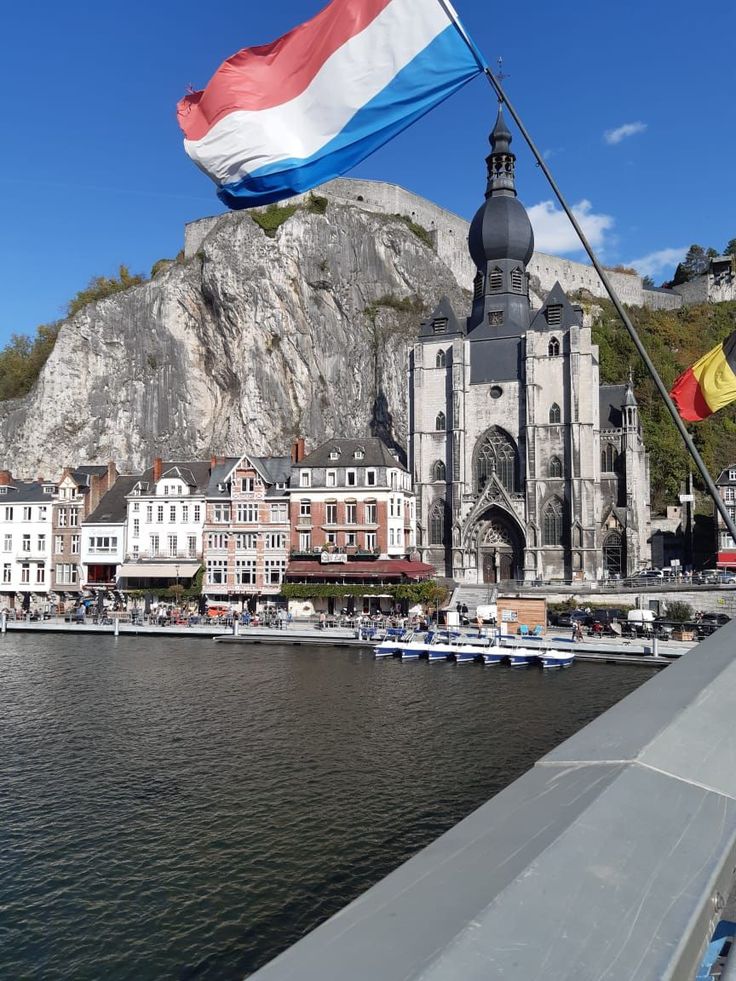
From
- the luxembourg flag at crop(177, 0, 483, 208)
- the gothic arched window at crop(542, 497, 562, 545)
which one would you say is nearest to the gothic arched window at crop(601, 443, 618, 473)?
the gothic arched window at crop(542, 497, 562, 545)

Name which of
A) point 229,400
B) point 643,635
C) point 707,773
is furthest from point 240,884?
point 229,400

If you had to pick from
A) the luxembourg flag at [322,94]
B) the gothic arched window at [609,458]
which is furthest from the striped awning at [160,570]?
the luxembourg flag at [322,94]

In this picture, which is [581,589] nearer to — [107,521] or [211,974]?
[107,521]

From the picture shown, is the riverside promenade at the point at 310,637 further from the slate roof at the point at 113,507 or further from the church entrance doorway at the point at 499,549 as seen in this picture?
the church entrance doorway at the point at 499,549

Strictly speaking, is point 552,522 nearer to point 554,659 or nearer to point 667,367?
point 554,659

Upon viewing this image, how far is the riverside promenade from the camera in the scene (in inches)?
1428

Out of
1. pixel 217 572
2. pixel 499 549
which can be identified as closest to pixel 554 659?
pixel 499 549

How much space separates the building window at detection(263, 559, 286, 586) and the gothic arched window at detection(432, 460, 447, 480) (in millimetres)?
14914

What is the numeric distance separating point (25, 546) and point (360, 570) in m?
25.4

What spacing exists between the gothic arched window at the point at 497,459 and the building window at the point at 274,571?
16.6m

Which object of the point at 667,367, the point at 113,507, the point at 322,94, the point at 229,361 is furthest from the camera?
the point at 667,367

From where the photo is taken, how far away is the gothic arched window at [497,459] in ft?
194

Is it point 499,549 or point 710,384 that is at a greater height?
point 710,384

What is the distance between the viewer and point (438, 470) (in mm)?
60281
